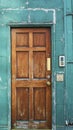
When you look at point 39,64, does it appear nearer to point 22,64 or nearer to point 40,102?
point 22,64

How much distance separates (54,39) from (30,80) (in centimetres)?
104

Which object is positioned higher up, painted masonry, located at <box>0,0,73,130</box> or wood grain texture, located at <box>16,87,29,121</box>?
painted masonry, located at <box>0,0,73,130</box>

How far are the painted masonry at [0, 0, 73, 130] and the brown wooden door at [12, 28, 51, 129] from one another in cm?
18

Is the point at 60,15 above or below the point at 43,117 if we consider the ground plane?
above

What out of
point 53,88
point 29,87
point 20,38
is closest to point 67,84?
point 53,88

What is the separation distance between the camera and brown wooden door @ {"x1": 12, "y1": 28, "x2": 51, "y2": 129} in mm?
7344

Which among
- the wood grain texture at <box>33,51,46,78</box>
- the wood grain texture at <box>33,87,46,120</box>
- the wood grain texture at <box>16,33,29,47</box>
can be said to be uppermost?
the wood grain texture at <box>16,33,29,47</box>

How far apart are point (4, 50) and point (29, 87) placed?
974mm

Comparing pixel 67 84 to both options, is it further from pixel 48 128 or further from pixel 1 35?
pixel 1 35

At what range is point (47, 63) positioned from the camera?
7340 millimetres

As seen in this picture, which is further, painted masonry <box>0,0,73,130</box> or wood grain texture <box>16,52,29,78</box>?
wood grain texture <box>16,52,29,78</box>

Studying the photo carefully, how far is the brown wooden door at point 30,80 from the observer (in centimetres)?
734

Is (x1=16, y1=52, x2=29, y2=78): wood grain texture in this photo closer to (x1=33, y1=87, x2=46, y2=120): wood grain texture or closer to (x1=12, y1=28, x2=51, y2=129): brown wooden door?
(x1=12, y1=28, x2=51, y2=129): brown wooden door

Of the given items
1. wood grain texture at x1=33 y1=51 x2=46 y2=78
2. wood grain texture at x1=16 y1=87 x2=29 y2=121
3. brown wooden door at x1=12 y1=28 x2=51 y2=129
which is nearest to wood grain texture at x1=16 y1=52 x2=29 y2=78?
brown wooden door at x1=12 y1=28 x2=51 y2=129
